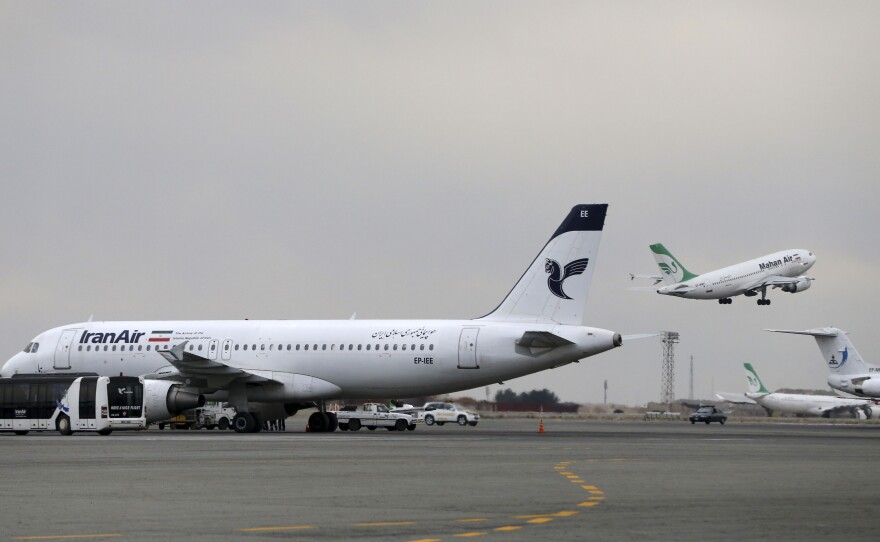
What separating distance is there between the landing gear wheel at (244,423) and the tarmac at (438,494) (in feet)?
62.0

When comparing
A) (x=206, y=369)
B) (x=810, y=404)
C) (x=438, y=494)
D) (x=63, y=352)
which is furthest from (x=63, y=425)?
(x=810, y=404)

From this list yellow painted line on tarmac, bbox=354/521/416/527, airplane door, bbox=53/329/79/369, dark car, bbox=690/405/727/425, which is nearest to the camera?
yellow painted line on tarmac, bbox=354/521/416/527

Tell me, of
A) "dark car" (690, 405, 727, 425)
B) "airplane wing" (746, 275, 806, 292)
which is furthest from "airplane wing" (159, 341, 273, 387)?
"airplane wing" (746, 275, 806, 292)

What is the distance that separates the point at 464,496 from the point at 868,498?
21.7ft

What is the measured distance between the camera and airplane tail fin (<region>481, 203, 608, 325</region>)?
51719mm

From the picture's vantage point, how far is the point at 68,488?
22094mm

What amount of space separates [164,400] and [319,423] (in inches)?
320

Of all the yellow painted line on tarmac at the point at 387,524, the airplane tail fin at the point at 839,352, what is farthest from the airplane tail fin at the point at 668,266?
the yellow painted line on tarmac at the point at 387,524

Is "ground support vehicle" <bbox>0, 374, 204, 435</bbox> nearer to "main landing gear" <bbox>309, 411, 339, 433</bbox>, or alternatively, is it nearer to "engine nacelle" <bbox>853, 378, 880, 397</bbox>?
"main landing gear" <bbox>309, 411, 339, 433</bbox>

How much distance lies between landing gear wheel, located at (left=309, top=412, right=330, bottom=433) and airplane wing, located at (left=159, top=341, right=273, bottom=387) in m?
4.48

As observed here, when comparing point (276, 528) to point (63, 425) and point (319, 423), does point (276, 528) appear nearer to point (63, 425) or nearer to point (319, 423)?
point (63, 425)

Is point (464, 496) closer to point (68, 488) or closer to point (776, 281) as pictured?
point (68, 488)

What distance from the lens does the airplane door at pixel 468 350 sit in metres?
51.1

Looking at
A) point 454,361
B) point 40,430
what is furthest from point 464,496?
point 40,430
